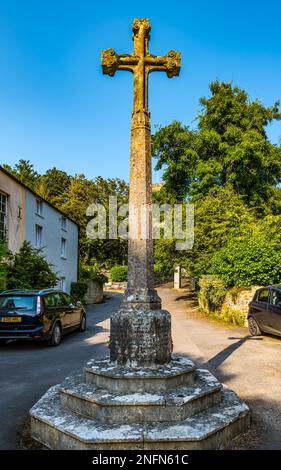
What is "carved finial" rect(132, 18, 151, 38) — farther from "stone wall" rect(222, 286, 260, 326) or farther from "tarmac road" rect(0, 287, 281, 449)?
"stone wall" rect(222, 286, 260, 326)

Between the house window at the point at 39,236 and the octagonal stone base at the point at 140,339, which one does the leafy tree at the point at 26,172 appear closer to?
the house window at the point at 39,236

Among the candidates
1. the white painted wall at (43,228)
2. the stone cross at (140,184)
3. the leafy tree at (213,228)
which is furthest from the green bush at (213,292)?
the stone cross at (140,184)

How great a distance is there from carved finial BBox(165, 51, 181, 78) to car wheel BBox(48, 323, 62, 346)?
7887 millimetres

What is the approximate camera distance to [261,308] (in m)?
11.8

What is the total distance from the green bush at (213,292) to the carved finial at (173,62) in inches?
505

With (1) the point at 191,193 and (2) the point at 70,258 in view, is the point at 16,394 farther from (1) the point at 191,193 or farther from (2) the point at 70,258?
(1) the point at 191,193

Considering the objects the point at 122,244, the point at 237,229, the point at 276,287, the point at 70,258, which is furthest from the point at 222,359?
the point at 122,244

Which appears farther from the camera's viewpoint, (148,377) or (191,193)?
(191,193)

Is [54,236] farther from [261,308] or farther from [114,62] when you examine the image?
[114,62]

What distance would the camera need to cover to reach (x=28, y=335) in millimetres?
9969

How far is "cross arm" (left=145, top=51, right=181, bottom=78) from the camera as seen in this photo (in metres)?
5.79

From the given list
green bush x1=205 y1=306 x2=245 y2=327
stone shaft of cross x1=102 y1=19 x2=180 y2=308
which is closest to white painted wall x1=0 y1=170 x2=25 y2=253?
green bush x1=205 y1=306 x2=245 y2=327

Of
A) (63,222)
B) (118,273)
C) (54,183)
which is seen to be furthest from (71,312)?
(54,183)

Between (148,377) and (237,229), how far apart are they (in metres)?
16.9
